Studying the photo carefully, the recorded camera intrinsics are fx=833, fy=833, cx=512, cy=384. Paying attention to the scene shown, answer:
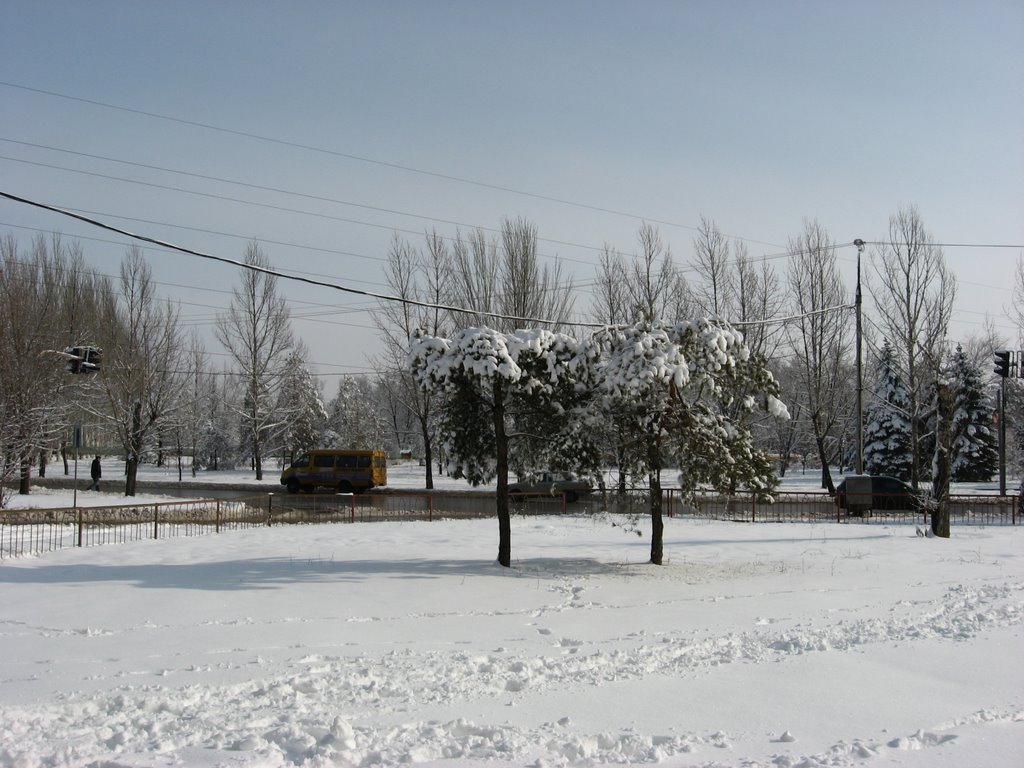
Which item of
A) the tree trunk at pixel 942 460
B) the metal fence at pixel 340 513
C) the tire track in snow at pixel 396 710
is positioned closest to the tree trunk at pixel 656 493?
the metal fence at pixel 340 513

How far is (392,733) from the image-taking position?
6559 mm

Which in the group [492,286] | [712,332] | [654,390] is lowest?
[654,390]

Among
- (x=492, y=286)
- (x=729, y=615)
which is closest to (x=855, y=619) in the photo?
(x=729, y=615)

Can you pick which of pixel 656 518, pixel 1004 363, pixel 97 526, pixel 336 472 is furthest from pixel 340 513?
pixel 1004 363

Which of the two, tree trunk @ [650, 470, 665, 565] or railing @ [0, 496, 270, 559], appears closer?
tree trunk @ [650, 470, 665, 565]

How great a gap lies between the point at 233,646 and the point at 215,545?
1106 cm

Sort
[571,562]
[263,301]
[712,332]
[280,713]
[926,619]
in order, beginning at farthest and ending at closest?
[263,301], [571,562], [712,332], [926,619], [280,713]

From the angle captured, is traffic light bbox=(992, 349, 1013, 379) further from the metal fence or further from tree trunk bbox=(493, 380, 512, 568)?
tree trunk bbox=(493, 380, 512, 568)

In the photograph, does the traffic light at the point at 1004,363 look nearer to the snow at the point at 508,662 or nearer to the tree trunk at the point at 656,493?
the snow at the point at 508,662

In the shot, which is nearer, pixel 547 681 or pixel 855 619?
pixel 547 681

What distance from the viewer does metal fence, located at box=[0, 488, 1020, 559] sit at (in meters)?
21.5

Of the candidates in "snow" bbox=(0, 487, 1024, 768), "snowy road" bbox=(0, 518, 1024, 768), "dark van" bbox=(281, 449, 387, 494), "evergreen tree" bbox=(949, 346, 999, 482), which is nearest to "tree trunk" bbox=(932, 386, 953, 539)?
"snow" bbox=(0, 487, 1024, 768)

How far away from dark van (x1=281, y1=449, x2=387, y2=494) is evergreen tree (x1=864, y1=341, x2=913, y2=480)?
3164 cm

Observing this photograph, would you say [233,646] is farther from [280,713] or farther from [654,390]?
[654,390]
